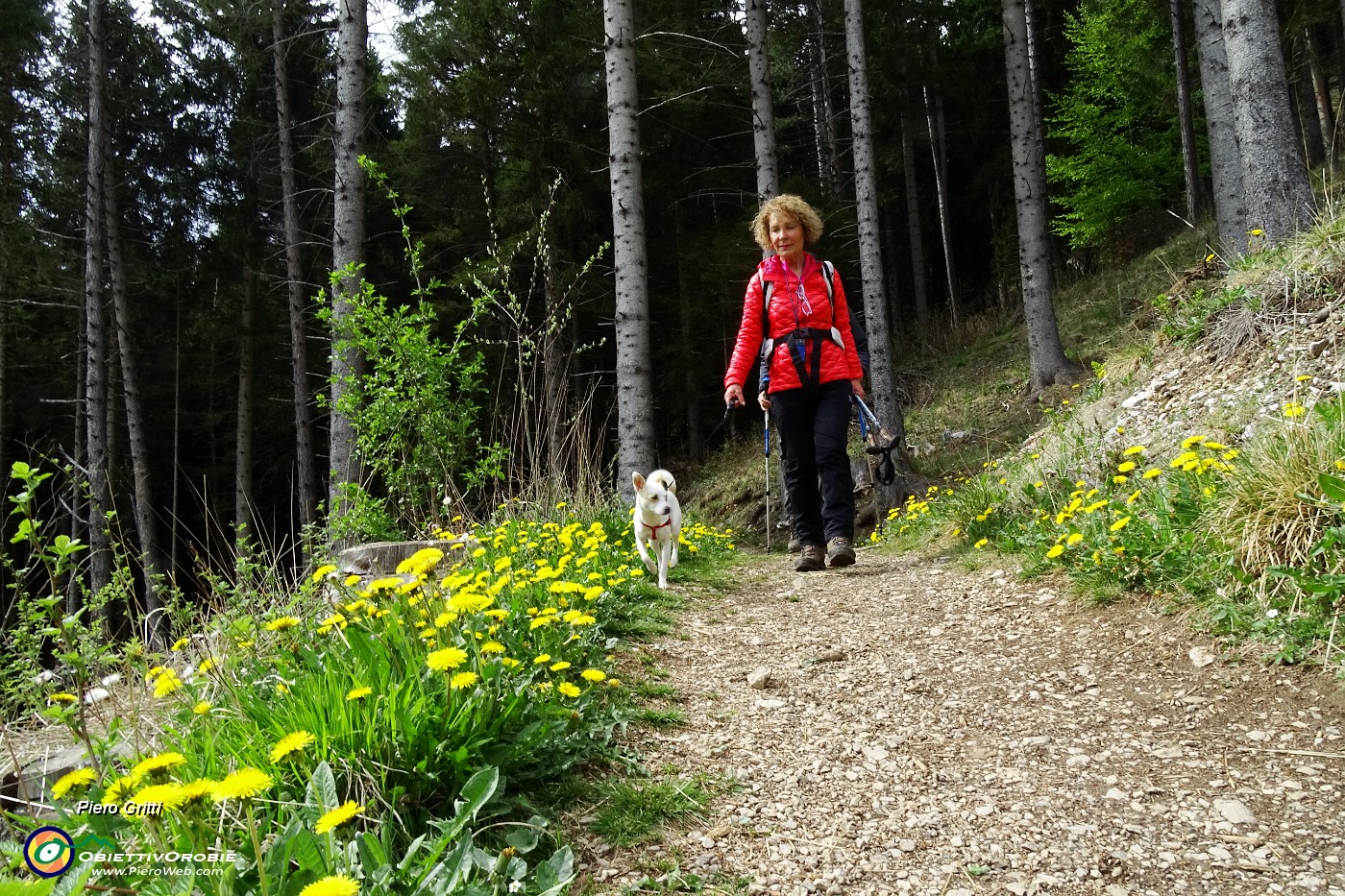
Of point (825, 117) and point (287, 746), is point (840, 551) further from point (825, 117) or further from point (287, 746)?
point (825, 117)

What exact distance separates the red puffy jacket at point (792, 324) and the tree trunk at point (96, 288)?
1133 centimetres

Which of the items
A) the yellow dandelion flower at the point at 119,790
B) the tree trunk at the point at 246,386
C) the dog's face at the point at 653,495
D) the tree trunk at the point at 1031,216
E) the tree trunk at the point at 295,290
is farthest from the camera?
the tree trunk at the point at 246,386

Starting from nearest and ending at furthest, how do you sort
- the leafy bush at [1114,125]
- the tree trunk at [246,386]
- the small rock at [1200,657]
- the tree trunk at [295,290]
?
the small rock at [1200,657] → the tree trunk at [295,290] → the leafy bush at [1114,125] → the tree trunk at [246,386]

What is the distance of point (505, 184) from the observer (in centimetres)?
1282

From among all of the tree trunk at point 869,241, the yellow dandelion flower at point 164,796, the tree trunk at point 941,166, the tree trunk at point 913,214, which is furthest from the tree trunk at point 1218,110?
the tree trunk at point 941,166

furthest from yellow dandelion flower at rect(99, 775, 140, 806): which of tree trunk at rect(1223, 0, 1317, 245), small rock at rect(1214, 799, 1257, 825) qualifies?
tree trunk at rect(1223, 0, 1317, 245)

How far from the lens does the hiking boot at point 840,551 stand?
4.76 metres

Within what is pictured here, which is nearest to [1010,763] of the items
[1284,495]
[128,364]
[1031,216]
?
[1284,495]

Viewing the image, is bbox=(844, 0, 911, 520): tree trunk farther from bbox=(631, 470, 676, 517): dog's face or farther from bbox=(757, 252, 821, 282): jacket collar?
bbox=(631, 470, 676, 517): dog's face

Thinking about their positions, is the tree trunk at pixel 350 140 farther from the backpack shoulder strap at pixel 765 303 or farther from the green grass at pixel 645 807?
the green grass at pixel 645 807

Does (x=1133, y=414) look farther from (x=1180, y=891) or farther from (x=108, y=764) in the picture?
(x=108, y=764)

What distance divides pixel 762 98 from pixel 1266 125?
544 cm

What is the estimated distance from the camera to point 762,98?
9117 millimetres

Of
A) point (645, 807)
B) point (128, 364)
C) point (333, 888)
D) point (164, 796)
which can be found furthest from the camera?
point (128, 364)
